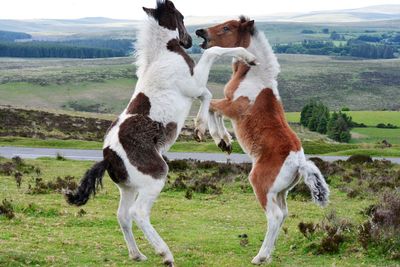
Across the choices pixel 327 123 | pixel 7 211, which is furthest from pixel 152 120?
pixel 327 123

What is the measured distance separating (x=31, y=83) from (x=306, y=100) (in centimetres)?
5941

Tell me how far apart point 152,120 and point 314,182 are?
7.90ft

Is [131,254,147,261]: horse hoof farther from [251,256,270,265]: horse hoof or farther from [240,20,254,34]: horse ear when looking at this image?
[240,20,254,34]: horse ear

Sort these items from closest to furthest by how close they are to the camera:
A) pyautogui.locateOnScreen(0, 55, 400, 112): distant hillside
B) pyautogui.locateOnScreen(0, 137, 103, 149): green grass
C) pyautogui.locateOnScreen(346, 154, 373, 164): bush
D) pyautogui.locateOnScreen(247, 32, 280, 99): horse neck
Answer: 1. pyautogui.locateOnScreen(247, 32, 280, 99): horse neck
2. pyautogui.locateOnScreen(346, 154, 373, 164): bush
3. pyautogui.locateOnScreen(0, 137, 103, 149): green grass
4. pyautogui.locateOnScreen(0, 55, 400, 112): distant hillside

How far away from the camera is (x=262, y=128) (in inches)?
350

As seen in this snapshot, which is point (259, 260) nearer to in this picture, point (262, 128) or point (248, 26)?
point (262, 128)

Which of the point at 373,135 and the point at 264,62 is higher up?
the point at 264,62

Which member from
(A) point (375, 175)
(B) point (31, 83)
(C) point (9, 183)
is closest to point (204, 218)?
(C) point (9, 183)

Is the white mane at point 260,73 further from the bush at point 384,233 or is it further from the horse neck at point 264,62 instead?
the bush at point 384,233

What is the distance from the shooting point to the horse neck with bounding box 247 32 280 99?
371 inches

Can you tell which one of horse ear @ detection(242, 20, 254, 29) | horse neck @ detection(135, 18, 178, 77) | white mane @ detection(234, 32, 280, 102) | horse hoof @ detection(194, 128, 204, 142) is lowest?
horse hoof @ detection(194, 128, 204, 142)

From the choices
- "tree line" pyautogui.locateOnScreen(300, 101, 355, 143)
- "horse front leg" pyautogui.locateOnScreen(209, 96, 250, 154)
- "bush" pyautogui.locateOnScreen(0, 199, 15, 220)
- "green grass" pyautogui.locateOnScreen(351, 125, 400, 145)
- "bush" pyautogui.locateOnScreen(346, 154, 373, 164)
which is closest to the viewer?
"horse front leg" pyautogui.locateOnScreen(209, 96, 250, 154)

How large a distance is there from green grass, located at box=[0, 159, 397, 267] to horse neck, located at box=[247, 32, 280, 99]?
2.71 metres

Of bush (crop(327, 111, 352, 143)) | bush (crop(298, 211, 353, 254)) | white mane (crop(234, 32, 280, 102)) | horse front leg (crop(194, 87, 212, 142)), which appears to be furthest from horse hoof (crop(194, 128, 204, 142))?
bush (crop(327, 111, 352, 143))
